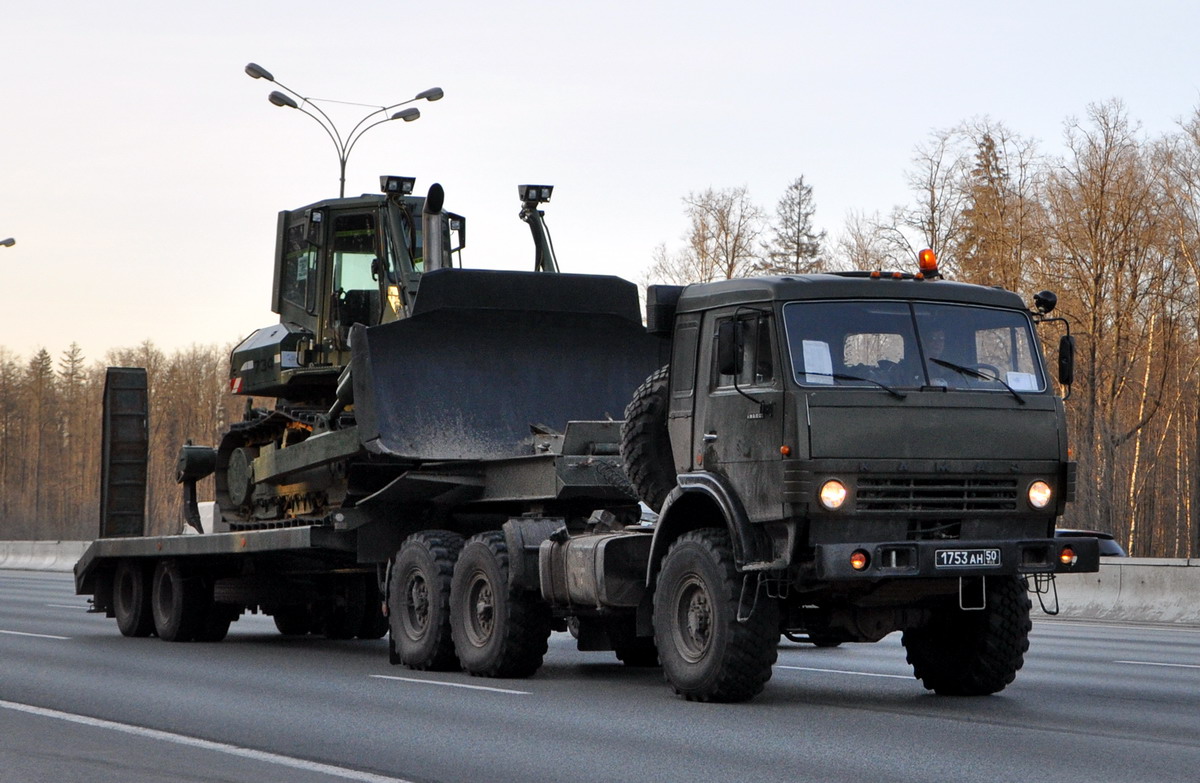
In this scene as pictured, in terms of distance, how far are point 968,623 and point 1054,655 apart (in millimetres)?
5060

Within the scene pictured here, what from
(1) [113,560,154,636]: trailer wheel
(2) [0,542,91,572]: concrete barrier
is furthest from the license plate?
(2) [0,542,91,572]: concrete barrier

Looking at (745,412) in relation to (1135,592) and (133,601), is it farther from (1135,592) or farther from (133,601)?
(1135,592)

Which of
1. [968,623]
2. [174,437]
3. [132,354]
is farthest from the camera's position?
[174,437]

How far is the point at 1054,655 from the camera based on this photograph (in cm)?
1648

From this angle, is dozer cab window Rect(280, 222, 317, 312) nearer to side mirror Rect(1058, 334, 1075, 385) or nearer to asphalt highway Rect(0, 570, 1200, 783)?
asphalt highway Rect(0, 570, 1200, 783)

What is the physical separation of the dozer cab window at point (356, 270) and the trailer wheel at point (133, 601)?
4020 mm

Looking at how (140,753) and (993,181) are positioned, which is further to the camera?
(993,181)

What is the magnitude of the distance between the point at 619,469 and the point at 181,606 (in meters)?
6.80

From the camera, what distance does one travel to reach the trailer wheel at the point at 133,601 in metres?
19.1

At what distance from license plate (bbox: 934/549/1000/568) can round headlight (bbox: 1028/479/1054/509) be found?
50cm

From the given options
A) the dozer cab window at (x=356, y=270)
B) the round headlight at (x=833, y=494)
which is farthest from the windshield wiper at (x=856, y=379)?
the dozer cab window at (x=356, y=270)

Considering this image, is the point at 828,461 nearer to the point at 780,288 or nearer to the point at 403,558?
the point at 780,288

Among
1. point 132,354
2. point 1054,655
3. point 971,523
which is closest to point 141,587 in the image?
point 1054,655

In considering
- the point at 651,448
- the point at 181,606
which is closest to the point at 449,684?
the point at 651,448
